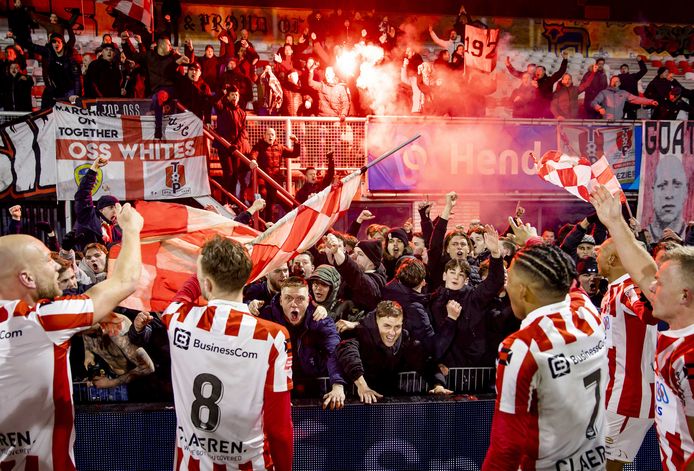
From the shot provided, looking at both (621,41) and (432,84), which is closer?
(432,84)

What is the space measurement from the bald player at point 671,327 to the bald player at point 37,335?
2429 millimetres

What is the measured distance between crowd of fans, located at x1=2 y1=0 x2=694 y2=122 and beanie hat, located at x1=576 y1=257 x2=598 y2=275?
23.3 feet

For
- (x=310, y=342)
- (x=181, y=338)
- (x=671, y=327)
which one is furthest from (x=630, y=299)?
(x=181, y=338)

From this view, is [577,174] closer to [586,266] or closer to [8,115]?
[586,266]

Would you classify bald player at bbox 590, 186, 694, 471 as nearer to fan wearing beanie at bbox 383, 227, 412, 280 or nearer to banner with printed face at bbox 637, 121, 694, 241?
fan wearing beanie at bbox 383, 227, 412, 280

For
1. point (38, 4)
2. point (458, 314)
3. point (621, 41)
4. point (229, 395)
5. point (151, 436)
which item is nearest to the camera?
point (229, 395)

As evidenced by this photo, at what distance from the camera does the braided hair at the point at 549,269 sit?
2.62m

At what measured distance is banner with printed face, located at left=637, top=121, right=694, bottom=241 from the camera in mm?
13289

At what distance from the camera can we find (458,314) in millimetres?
4605

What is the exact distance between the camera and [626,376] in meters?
3.90

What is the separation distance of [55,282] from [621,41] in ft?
66.6

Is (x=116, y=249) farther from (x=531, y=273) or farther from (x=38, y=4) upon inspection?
(x=38, y=4)

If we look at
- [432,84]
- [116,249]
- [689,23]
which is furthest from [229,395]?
[689,23]

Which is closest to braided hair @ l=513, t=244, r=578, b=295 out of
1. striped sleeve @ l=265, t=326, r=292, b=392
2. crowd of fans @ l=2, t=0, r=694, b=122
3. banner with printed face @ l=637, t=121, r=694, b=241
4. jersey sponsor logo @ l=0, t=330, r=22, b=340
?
striped sleeve @ l=265, t=326, r=292, b=392
